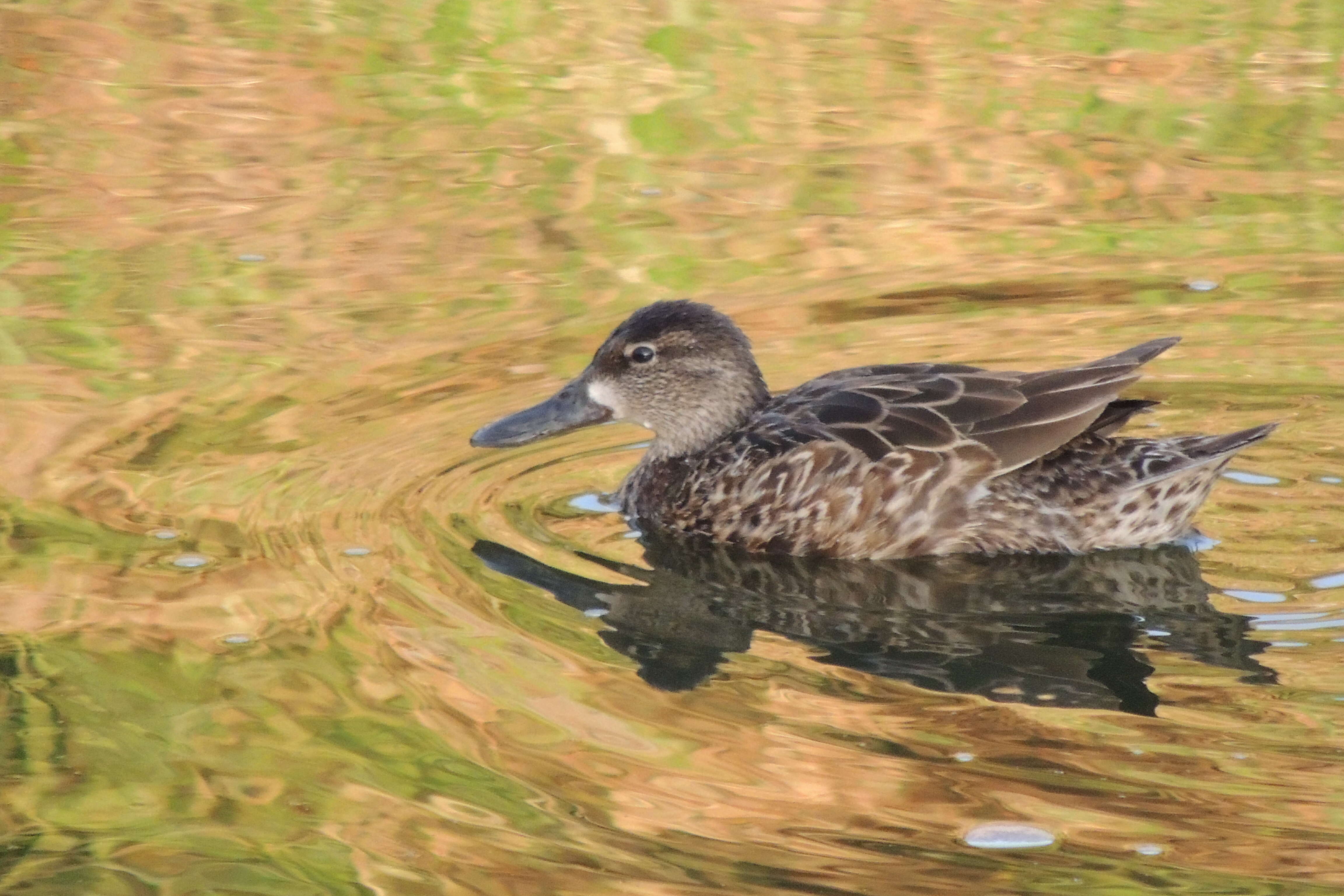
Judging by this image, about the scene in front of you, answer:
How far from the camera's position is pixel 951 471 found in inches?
289

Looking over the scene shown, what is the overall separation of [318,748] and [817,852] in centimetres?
153

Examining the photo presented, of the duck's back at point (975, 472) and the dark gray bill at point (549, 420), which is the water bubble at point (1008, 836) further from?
the dark gray bill at point (549, 420)

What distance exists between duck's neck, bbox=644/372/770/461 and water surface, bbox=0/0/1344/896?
383mm

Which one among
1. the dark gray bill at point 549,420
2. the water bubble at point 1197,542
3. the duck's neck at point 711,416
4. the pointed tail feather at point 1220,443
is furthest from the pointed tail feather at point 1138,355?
the dark gray bill at point 549,420

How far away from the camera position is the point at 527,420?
313 inches

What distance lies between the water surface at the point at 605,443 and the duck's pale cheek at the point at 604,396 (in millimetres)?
360

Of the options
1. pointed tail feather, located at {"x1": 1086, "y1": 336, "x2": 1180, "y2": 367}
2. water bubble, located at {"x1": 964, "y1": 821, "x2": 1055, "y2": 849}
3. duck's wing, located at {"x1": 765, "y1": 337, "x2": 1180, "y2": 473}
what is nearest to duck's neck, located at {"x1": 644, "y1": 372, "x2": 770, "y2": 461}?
duck's wing, located at {"x1": 765, "y1": 337, "x2": 1180, "y2": 473}

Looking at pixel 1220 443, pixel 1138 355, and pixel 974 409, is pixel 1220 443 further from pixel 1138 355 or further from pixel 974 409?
pixel 974 409

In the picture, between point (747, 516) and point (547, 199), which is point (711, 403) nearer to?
point (747, 516)

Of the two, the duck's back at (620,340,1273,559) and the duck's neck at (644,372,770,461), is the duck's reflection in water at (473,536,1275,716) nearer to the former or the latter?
the duck's back at (620,340,1273,559)

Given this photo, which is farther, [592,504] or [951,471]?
[592,504]

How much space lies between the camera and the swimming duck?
7242 mm

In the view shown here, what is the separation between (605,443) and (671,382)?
878 mm

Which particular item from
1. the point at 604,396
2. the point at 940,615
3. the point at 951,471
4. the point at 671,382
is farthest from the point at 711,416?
the point at 940,615
